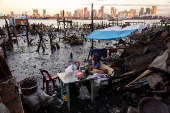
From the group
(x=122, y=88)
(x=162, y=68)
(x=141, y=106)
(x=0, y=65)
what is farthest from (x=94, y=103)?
(x=0, y=65)

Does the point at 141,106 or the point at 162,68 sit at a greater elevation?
the point at 162,68

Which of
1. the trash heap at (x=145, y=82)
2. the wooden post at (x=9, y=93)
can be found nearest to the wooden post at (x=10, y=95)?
the wooden post at (x=9, y=93)

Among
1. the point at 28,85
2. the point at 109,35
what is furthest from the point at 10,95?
the point at 109,35

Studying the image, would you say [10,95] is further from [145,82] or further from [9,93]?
[145,82]

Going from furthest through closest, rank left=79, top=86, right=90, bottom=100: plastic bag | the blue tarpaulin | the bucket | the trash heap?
the blue tarpaulin → left=79, top=86, right=90, bottom=100: plastic bag → the bucket → the trash heap

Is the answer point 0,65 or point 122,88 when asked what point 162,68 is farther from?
point 0,65

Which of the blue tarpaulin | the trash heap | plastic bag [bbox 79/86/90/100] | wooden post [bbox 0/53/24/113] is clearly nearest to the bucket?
wooden post [bbox 0/53/24/113]

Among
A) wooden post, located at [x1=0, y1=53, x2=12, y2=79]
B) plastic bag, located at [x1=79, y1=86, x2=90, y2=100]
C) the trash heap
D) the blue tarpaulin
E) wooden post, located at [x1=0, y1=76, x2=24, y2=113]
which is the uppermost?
the blue tarpaulin

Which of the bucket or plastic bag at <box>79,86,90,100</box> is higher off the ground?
the bucket

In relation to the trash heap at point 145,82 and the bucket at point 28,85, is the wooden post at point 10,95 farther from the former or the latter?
the trash heap at point 145,82

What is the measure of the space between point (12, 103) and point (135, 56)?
5434 millimetres

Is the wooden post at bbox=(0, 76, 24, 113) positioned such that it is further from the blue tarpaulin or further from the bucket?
the blue tarpaulin

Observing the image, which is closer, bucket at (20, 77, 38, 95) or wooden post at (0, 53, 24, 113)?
wooden post at (0, 53, 24, 113)

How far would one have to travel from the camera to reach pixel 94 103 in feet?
14.3
